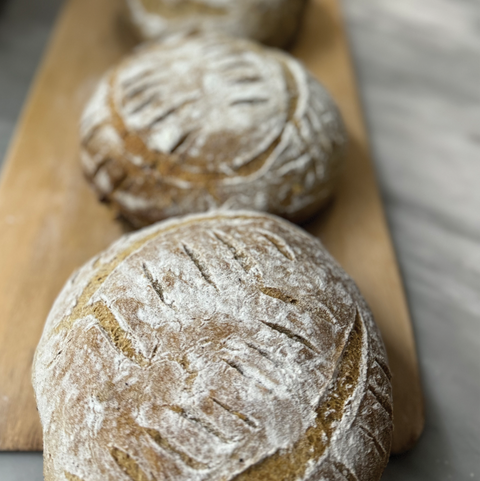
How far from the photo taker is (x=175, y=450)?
0.79 meters

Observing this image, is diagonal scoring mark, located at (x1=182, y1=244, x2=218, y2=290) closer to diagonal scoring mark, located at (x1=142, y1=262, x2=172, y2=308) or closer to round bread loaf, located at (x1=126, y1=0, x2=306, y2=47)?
diagonal scoring mark, located at (x1=142, y1=262, x2=172, y2=308)

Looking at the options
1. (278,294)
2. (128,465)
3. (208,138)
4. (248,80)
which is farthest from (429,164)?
(128,465)

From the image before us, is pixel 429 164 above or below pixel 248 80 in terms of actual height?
below

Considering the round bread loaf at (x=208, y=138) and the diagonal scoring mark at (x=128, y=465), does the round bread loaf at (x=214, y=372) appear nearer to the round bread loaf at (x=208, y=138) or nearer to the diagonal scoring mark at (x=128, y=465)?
the diagonal scoring mark at (x=128, y=465)

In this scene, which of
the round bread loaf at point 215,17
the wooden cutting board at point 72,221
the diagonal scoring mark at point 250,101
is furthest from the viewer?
the round bread loaf at point 215,17

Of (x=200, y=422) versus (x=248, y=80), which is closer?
(x=200, y=422)

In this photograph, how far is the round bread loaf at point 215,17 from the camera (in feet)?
5.64

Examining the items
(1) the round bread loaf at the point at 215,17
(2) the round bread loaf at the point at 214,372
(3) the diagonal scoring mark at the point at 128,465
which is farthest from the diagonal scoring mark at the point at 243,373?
(1) the round bread loaf at the point at 215,17

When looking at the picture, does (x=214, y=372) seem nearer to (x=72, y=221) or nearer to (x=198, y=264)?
(x=198, y=264)

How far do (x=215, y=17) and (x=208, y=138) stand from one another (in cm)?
73

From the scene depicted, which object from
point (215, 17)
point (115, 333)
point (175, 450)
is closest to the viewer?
point (175, 450)

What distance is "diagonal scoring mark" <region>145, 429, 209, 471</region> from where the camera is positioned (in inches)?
30.6

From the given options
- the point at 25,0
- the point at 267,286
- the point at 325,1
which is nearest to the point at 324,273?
the point at 267,286

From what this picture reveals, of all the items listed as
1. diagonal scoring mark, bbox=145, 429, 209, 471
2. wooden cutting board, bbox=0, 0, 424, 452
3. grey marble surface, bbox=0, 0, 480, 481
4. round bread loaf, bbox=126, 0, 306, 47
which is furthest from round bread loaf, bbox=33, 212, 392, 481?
round bread loaf, bbox=126, 0, 306, 47
